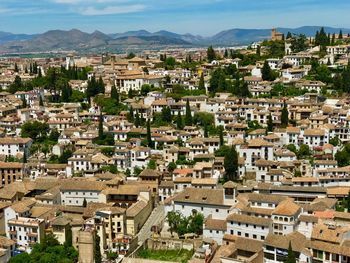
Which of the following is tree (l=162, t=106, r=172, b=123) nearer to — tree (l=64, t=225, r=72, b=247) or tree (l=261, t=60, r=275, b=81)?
tree (l=261, t=60, r=275, b=81)

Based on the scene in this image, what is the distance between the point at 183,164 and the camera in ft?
123

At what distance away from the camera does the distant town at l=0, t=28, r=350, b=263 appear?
2619 cm

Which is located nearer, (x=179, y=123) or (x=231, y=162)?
(x=231, y=162)

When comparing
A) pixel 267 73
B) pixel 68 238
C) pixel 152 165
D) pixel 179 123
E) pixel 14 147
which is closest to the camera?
pixel 68 238

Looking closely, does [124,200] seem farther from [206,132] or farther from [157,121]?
[157,121]

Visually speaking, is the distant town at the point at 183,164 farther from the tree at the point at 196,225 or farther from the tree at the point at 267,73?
the tree at the point at 267,73

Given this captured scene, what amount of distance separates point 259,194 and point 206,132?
13603 millimetres

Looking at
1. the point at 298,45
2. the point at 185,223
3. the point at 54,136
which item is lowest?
the point at 185,223

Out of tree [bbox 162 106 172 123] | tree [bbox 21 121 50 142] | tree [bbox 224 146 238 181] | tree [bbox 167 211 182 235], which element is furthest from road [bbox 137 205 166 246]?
tree [bbox 21 121 50 142]

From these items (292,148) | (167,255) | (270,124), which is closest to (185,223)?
(167,255)

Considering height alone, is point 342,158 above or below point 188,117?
below

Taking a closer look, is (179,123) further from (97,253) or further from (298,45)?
(298,45)

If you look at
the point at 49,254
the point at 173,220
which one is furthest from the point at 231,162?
the point at 49,254

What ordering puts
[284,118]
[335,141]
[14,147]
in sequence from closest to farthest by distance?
[335,141]
[14,147]
[284,118]
